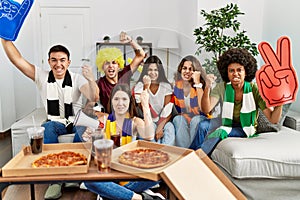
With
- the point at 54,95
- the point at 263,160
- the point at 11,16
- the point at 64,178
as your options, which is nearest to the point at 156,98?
the point at 64,178

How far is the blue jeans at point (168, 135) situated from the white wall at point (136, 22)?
0.90m

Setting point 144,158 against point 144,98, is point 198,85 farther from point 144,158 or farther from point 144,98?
point 144,158

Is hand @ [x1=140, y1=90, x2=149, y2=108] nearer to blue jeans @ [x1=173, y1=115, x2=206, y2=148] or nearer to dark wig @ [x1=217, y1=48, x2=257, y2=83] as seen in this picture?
blue jeans @ [x1=173, y1=115, x2=206, y2=148]

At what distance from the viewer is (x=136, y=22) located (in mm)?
4801

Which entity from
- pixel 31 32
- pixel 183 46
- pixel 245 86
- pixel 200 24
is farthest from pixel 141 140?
pixel 31 32

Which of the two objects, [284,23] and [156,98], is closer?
[156,98]

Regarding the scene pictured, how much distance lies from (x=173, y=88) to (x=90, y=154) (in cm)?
41

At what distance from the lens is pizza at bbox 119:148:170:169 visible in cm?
107

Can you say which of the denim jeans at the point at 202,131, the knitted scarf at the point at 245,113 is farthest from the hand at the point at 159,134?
the knitted scarf at the point at 245,113

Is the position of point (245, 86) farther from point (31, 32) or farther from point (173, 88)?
point (31, 32)

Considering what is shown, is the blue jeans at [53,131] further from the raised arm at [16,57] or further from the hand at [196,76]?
the hand at [196,76]

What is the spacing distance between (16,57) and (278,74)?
1449 millimetres

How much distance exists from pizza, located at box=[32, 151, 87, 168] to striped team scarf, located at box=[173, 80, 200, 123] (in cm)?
39

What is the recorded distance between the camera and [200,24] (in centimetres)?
331
